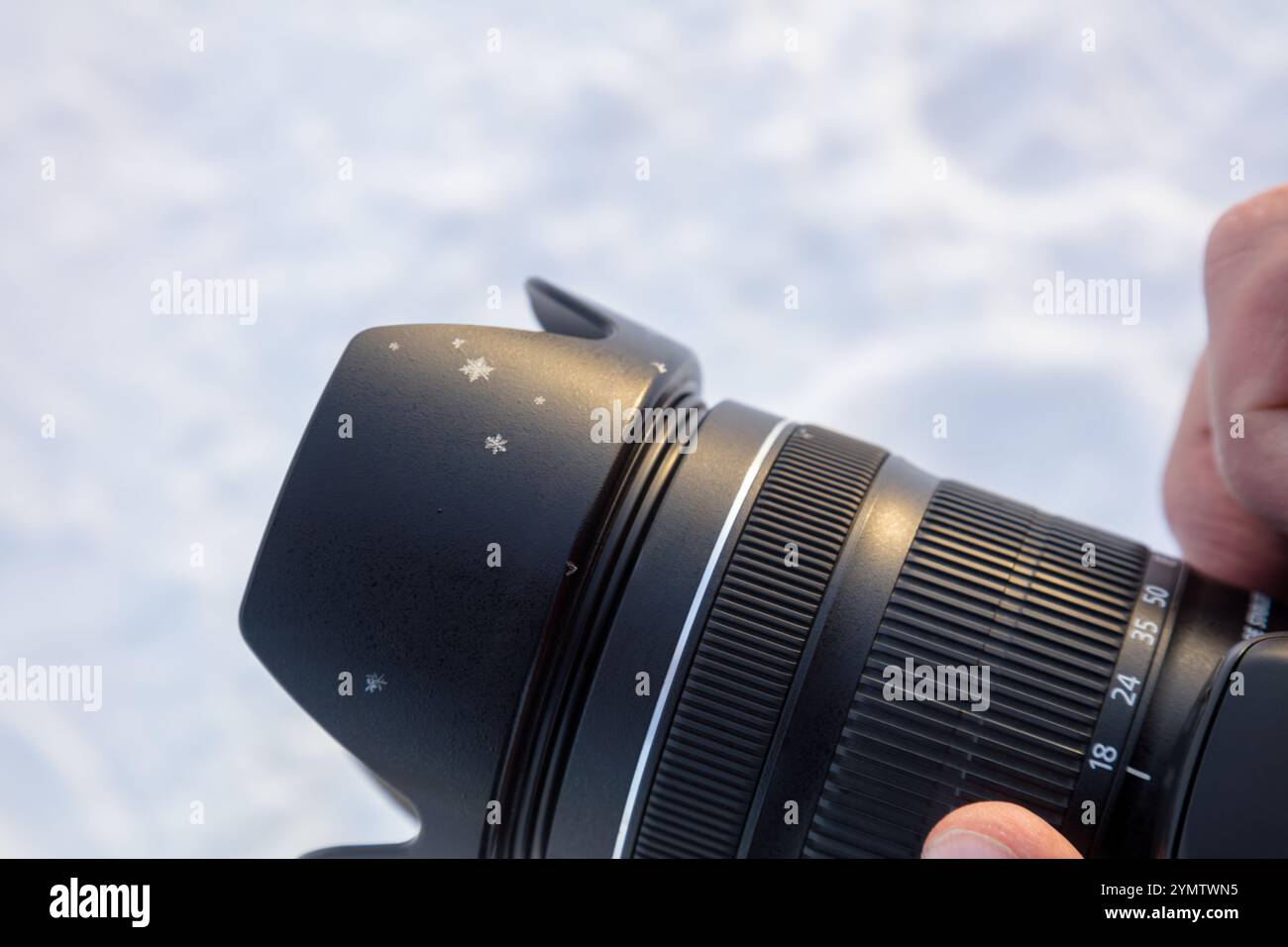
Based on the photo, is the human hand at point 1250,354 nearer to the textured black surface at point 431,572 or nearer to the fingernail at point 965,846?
the fingernail at point 965,846

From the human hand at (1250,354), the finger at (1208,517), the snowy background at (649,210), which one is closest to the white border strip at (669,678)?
the human hand at (1250,354)

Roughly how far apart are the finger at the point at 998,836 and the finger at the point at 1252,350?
0.86 ft

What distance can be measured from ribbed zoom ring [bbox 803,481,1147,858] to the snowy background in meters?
0.55

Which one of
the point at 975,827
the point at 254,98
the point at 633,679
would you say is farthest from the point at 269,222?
the point at 975,827

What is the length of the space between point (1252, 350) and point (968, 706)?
275 mm

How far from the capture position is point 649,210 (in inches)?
50.8

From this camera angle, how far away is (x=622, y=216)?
1296mm

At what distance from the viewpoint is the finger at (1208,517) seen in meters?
0.88

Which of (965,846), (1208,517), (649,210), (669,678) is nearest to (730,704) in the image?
(669,678)

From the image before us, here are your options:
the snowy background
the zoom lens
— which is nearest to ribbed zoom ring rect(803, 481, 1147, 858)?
the zoom lens

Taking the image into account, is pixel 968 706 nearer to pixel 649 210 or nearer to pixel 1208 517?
pixel 1208 517

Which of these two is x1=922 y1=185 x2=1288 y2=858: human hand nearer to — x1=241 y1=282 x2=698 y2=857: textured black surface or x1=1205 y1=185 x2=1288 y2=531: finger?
x1=1205 y1=185 x2=1288 y2=531: finger

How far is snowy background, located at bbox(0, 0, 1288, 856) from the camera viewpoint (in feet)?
3.89
